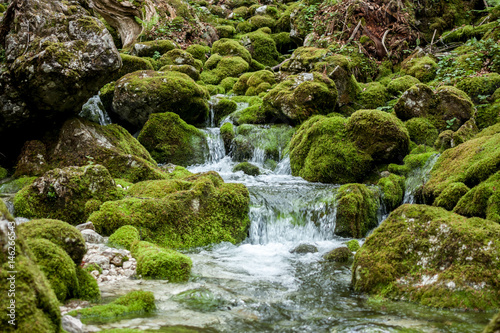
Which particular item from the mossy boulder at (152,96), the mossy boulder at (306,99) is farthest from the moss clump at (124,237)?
the mossy boulder at (306,99)

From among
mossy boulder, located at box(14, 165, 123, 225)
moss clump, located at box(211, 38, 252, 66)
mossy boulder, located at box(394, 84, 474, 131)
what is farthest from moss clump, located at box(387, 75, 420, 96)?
mossy boulder, located at box(14, 165, 123, 225)

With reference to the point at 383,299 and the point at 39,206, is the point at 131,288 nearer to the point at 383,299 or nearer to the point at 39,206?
the point at 383,299

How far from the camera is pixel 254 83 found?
18.6m

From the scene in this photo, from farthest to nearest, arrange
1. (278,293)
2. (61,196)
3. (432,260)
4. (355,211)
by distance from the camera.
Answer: (355,211) → (61,196) → (278,293) → (432,260)

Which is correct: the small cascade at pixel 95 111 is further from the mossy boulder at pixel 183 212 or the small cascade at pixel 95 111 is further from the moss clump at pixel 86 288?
the moss clump at pixel 86 288

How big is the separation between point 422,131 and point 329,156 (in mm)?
3223

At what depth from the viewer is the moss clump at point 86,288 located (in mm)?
3787

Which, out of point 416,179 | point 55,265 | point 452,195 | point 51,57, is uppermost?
point 51,57

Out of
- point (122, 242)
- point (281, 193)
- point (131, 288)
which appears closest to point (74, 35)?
point (122, 242)

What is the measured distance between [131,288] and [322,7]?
22384mm

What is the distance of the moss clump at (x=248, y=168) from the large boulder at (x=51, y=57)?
503 centimetres

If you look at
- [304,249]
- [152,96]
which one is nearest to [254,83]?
[152,96]

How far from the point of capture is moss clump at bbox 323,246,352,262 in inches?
258

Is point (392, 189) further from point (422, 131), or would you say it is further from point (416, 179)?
point (422, 131)
